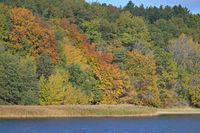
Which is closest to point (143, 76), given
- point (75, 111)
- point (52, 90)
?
point (52, 90)

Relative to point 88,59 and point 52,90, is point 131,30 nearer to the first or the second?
point 88,59

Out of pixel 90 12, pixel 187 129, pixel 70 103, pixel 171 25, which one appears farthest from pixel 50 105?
pixel 171 25

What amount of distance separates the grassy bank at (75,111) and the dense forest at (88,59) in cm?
527

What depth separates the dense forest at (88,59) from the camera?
3159 inches

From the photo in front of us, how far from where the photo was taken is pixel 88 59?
9581cm

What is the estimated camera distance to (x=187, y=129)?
6009 cm

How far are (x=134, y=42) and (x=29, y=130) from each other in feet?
209

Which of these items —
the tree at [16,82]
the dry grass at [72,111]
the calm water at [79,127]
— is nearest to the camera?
the calm water at [79,127]

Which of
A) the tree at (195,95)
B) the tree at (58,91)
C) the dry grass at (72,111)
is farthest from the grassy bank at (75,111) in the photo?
the tree at (195,95)

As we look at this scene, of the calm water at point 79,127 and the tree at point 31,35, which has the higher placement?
the tree at point 31,35

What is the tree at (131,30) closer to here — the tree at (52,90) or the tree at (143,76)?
the tree at (143,76)

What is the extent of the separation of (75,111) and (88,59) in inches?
919


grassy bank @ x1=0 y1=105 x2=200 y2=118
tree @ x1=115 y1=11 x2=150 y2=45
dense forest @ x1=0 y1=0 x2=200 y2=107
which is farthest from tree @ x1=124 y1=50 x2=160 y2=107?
tree @ x1=115 y1=11 x2=150 y2=45

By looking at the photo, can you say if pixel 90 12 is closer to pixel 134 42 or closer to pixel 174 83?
pixel 134 42
